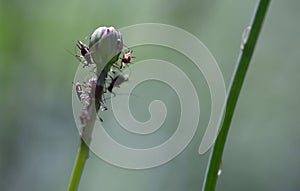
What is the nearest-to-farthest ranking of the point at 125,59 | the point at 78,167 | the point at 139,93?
the point at 78,167 < the point at 125,59 < the point at 139,93

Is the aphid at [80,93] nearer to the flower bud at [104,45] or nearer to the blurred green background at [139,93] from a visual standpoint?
the flower bud at [104,45]

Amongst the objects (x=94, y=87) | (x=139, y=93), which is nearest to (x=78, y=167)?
(x=94, y=87)

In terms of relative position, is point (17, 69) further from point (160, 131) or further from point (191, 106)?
point (191, 106)

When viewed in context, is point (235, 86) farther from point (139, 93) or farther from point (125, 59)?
point (139, 93)

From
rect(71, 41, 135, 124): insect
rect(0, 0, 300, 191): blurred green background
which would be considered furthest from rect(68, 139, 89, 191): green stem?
rect(0, 0, 300, 191): blurred green background

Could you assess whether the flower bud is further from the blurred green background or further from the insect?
the blurred green background

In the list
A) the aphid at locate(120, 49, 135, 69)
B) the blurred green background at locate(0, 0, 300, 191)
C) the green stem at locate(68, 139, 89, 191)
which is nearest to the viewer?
the green stem at locate(68, 139, 89, 191)
